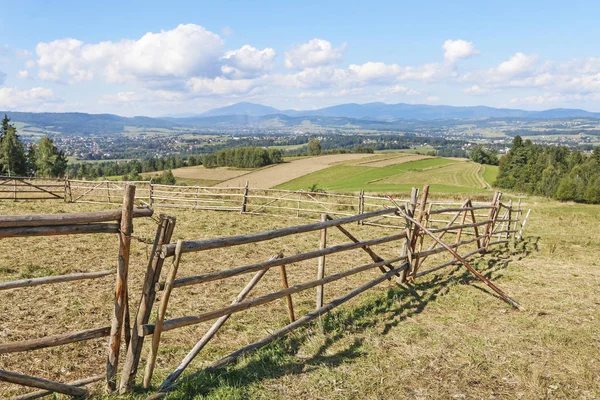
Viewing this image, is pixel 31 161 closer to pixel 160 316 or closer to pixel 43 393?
pixel 43 393

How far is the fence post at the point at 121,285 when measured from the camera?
11.1 feet

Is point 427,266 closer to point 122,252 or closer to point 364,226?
point 364,226

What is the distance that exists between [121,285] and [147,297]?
0.24 m

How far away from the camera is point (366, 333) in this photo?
17.0ft

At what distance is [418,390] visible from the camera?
3930 millimetres

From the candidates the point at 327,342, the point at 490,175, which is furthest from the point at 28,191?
the point at 490,175

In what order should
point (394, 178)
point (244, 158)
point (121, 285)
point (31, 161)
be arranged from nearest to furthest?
point (121, 285) < point (394, 178) < point (31, 161) < point (244, 158)

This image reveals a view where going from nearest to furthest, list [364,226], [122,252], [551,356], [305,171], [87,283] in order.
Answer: [122,252] < [551,356] < [87,283] < [364,226] < [305,171]

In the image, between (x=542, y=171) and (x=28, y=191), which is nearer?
(x=28, y=191)

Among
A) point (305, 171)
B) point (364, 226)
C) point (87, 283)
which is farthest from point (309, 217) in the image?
point (305, 171)

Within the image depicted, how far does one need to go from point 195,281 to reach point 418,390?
248 centimetres

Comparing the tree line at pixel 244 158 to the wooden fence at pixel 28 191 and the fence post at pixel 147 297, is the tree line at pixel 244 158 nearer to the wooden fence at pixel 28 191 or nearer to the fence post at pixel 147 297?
the wooden fence at pixel 28 191

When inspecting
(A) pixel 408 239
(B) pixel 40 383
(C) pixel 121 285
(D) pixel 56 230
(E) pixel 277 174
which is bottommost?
(E) pixel 277 174

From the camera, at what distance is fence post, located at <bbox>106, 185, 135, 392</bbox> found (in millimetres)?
3393
